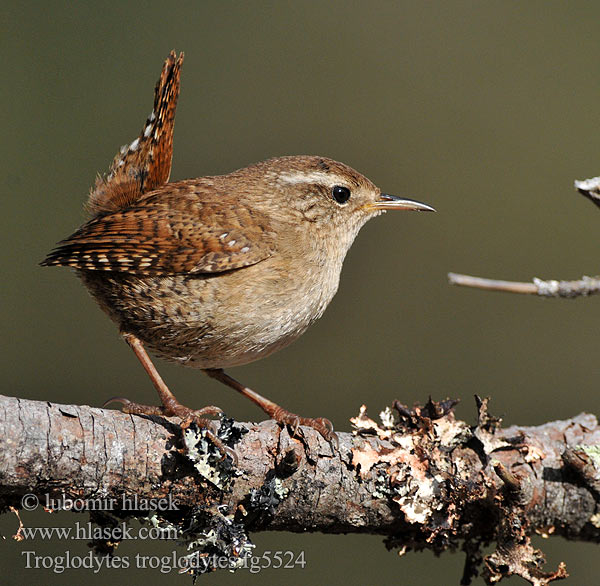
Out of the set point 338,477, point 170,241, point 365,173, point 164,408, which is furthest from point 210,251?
point 365,173

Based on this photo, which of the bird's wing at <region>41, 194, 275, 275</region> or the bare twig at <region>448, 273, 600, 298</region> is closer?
the bare twig at <region>448, 273, 600, 298</region>

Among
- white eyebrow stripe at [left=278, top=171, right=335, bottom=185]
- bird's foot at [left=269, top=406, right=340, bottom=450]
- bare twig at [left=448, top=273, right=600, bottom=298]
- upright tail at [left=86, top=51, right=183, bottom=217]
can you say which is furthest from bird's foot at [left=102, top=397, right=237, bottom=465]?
white eyebrow stripe at [left=278, top=171, right=335, bottom=185]

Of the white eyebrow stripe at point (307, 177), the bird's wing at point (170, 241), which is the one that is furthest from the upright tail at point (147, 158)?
the white eyebrow stripe at point (307, 177)

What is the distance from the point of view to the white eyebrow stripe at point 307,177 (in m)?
3.59

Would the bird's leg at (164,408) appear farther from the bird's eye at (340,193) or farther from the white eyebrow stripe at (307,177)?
the bird's eye at (340,193)

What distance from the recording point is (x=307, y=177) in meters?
3.60

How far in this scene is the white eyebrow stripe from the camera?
11.8ft

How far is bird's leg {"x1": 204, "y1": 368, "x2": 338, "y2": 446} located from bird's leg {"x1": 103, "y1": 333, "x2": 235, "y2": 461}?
1.03 feet

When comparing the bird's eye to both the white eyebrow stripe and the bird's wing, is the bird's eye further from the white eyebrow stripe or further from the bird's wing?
the bird's wing

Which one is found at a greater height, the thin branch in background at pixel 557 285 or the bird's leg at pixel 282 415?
the thin branch in background at pixel 557 285

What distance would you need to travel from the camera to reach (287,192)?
356 cm

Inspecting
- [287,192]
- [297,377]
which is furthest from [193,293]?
[297,377]

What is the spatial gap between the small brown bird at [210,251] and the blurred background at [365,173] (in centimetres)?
205

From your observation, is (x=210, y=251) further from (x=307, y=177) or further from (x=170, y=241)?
(x=307, y=177)
